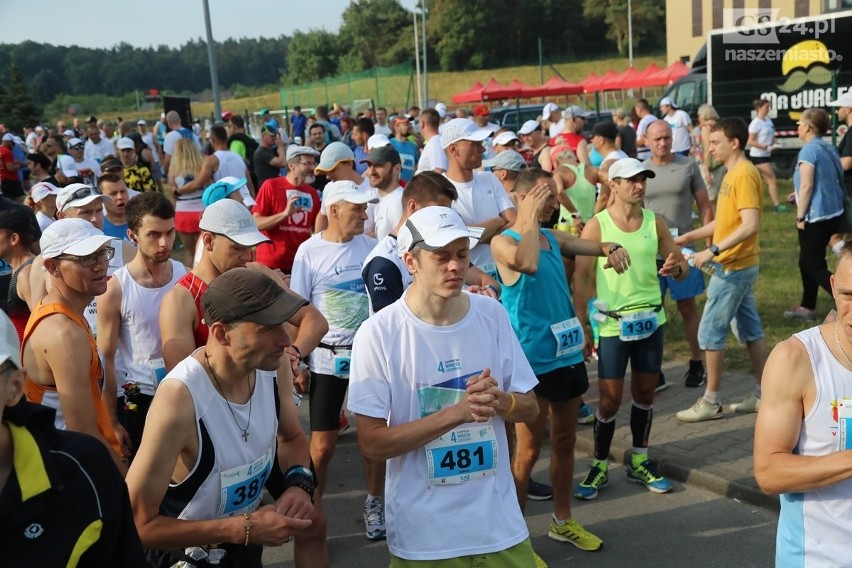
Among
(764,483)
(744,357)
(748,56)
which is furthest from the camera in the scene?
(748,56)

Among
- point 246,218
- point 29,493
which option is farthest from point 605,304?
point 29,493

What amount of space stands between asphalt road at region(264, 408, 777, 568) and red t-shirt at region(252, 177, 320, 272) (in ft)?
7.55

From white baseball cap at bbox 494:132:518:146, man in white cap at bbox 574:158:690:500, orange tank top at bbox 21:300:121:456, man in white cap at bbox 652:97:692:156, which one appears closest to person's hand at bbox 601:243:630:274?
man in white cap at bbox 574:158:690:500

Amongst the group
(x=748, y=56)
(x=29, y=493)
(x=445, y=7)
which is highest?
(x=445, y=7)

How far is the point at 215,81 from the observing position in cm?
1883

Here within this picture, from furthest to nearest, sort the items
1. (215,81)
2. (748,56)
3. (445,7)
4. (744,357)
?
1. (445,7)
2. (748,56)
3. (215,81)
4. (744,357)

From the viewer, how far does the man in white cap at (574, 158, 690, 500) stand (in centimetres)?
543

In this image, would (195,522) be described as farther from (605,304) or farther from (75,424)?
(605,304)

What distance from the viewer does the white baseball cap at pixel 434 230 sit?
10.2ft

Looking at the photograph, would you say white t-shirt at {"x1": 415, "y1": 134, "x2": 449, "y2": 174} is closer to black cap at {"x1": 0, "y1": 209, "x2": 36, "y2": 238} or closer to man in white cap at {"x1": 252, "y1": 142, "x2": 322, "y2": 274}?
man in white cap at {"x1": 252, "y1": 142, "x2": 322, "y2": 274}

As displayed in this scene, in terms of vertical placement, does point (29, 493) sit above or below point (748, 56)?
below

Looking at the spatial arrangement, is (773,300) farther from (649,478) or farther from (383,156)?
(383,156)

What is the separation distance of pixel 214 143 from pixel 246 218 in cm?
A: 839

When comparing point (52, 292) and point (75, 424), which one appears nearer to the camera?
point (75, 424)
